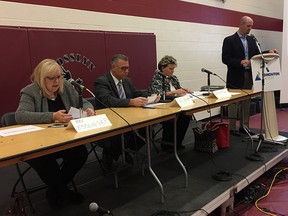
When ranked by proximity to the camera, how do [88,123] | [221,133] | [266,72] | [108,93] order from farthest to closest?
1. [221,133]
2. [266,72]
3. [108,93]
4. [88,123]

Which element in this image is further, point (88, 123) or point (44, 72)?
point (44, 72)

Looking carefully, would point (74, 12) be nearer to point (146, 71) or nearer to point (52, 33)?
point (52, 33)

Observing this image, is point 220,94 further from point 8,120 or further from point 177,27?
point 177,27

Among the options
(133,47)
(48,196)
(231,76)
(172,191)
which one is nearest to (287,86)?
(231,76)

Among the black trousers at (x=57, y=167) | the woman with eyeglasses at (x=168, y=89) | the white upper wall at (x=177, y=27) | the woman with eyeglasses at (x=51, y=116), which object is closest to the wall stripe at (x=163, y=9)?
the white upper wall at (x=177, y=27)

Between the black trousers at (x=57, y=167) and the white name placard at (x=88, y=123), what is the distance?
1.20 ft

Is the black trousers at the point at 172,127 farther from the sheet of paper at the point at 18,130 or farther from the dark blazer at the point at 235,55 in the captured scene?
the sheet of paper at the point at 18,130

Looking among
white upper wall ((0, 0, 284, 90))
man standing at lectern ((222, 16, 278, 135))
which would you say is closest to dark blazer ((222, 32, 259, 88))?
man standing at lectern ((222, 16, 278, 135))

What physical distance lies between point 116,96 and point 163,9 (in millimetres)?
2378

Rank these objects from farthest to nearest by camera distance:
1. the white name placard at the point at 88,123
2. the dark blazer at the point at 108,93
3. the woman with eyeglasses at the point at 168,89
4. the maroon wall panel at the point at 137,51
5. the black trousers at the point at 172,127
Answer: the maroon wall panel at the point at 137,51, the black trousers at the point at 172,127, the woman with eyeglasses at the point at 168,89, the dark blazer at the point at 108,93, the white name placard at the point at 88,123

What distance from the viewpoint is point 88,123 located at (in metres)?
1.76

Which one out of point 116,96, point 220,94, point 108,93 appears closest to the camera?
point 108,93

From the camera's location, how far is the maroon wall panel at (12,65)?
2.74 m

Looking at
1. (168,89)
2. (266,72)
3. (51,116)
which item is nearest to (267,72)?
(266,72)
